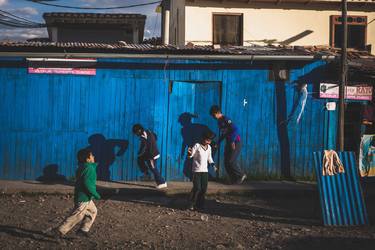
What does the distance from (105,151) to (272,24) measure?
25.9 feet

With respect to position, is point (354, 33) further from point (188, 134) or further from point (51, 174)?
point (51, 174)

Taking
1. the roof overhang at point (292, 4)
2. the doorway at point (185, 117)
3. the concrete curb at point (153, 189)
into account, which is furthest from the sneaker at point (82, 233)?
the roof overhang at point (292, 4)

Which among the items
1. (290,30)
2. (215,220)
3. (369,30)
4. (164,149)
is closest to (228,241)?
(215,220)

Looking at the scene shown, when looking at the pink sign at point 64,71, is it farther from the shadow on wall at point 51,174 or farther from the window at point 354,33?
the window at point 354,33

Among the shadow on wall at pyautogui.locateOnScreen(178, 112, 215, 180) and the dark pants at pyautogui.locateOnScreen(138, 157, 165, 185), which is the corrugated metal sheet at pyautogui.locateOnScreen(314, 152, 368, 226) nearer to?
the dark pants at pyautogui.locateOnScreen(138, 157, 165, 185)

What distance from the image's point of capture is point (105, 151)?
1122 cm

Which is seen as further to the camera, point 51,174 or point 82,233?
point 51,174

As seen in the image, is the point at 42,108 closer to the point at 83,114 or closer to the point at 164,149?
the point at 83,114

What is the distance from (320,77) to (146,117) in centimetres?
423

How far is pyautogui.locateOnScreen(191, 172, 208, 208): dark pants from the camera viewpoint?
8.77 metres

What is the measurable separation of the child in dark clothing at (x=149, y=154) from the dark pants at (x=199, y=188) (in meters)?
1.66

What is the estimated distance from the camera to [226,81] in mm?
11492

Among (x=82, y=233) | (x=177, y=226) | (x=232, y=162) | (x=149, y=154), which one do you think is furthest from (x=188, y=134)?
(x=82, y=233)

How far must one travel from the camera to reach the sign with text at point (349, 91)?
38.3 ft
